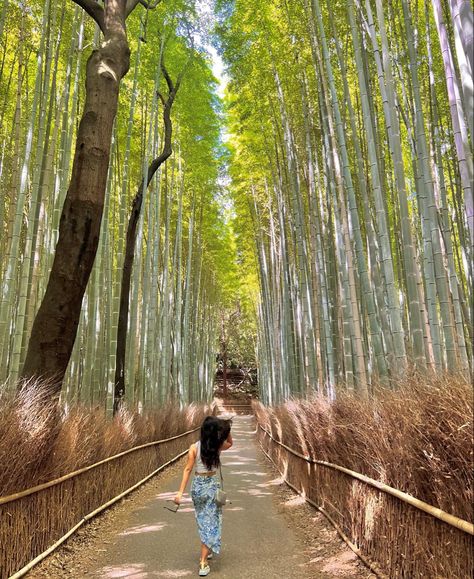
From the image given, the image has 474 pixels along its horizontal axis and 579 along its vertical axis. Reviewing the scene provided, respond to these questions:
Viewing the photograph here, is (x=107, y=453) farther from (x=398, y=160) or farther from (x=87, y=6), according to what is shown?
(x=87, y=6)

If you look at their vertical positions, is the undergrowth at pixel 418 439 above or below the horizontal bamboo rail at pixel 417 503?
above

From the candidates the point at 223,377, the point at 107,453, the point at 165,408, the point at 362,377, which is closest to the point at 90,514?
the point at 107,453

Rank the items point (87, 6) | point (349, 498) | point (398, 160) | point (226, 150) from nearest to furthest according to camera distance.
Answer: point (349, 498) → point (398, 160) → point (87, 6) → point (226, 150)

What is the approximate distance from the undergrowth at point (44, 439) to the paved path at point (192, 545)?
60cm

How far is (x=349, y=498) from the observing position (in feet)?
9.62

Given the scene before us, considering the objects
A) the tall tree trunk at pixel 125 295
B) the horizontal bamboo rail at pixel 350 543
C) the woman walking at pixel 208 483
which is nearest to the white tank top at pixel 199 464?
the woman walking at pixel 208 483

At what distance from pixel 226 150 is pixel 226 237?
5139 mm

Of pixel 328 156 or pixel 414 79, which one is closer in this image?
pixel 414 79

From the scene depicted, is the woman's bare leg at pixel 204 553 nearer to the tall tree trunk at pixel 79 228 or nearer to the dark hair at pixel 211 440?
the dark hair at pixel 211 440

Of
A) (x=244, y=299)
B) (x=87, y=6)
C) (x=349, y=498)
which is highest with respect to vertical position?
(x=244, y=299)

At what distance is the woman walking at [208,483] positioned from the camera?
2.65m

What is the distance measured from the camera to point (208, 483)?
272 centimetres

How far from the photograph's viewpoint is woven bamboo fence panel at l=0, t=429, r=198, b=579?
2.25 metres

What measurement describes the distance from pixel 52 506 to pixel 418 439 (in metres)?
2.13
